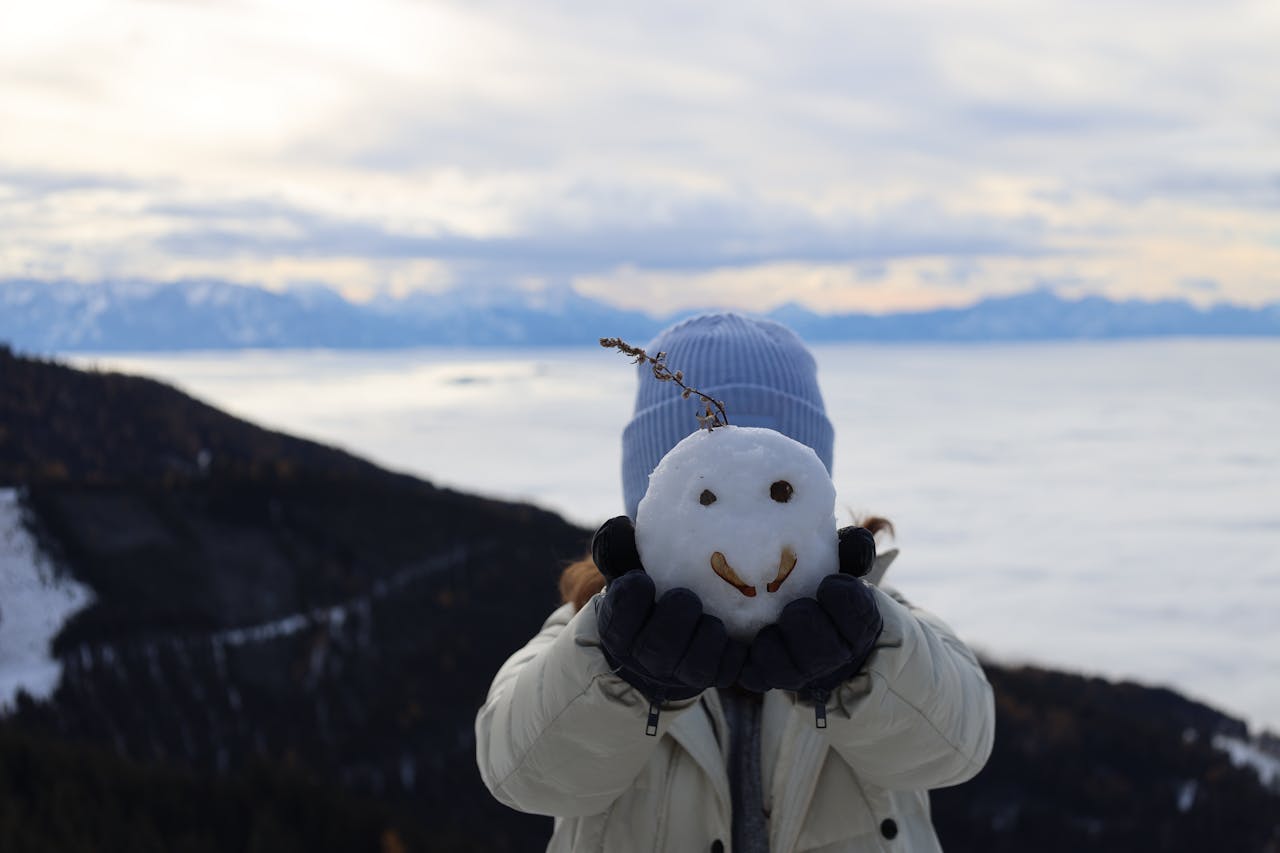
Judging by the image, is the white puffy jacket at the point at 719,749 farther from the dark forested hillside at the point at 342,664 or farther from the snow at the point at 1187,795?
the snow at the point at 1187,795

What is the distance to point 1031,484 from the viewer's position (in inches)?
4348

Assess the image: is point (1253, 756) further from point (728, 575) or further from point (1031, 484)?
point (1031, 484)

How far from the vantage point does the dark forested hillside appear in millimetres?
14102

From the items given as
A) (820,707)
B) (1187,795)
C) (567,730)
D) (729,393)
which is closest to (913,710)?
(820,707)

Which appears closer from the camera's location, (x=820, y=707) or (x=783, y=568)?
(x=783, y=568)

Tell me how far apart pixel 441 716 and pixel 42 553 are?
26.9 ft

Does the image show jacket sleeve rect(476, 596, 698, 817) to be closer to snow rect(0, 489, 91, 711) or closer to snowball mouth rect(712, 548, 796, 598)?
snowball mouth rect(712, 548, 796, 598)

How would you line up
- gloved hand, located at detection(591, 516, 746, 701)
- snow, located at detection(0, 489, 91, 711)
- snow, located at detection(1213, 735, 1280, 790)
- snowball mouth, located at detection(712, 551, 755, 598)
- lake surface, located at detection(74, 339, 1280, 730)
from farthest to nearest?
lake surface, located at detection(74, 339, 1280, 730) → snow, located at detection(1213, 735, 1280, 790) → snow, located at detection(0, 489, 91, 711) → snowball mouth, located at detection(712, 551, 755, 598) → gloved hand, located at detection(591, 516, 746, 701)

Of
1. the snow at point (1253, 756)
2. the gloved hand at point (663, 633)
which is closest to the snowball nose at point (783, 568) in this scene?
the gloved hand at point (663, 633)

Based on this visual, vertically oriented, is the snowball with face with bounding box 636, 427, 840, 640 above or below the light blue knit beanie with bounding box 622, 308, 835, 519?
below

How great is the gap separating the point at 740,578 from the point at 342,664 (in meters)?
17.3

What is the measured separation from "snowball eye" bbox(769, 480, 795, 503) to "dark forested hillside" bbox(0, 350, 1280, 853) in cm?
756

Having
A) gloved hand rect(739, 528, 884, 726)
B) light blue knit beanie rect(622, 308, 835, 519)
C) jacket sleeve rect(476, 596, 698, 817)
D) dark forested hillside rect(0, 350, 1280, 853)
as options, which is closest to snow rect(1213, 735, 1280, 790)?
A: dark forested hillside rect(0, 350, 1280, 853)

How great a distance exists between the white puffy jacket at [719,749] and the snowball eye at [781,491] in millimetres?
319
